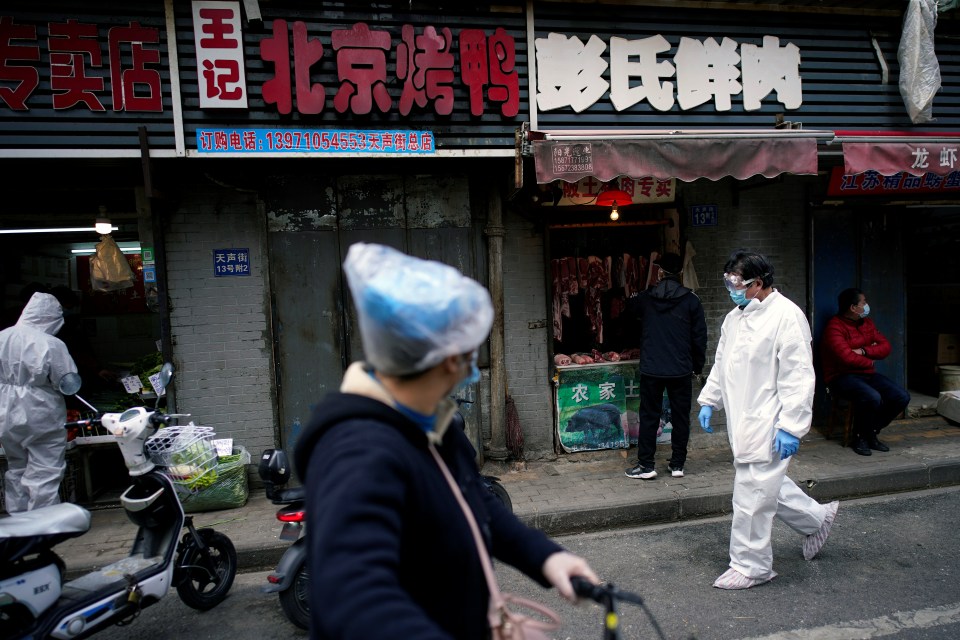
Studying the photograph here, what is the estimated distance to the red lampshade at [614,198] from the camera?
6.46 m

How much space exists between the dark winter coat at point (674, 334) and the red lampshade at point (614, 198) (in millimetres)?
1062

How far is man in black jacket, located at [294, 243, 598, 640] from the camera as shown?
1.15 metres

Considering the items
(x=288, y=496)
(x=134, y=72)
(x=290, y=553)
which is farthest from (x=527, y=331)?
(x=134, y=72)

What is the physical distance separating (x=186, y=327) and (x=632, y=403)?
491cm

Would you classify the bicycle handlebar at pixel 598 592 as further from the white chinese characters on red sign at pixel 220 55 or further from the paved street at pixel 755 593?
the white chinese characters on red sign at pixel 220 55

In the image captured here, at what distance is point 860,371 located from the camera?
6.62 metres

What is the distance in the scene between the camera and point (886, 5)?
6.57 m

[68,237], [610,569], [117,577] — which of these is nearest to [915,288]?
[610,569]

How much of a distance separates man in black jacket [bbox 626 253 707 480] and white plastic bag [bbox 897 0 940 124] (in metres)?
3.34

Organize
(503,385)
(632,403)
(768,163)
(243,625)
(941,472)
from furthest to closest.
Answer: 1. (632,403)
2. (503,385)
3. (941,472)
4. (768,163)
5. (243,625)

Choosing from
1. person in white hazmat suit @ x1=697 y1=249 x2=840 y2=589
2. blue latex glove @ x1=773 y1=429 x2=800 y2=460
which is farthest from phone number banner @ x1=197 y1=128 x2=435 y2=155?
blue latex glove @ x1=773 y1=429 x2=800 y2=460

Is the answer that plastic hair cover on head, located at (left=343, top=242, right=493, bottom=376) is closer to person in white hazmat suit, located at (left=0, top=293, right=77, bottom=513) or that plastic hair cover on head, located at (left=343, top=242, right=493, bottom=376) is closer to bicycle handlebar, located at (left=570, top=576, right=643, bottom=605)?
bicycle handlebar, located at (left=570, top=576, right=643, bottom=605)

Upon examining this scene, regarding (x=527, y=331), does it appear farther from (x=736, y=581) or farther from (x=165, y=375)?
(x=165, y=375)

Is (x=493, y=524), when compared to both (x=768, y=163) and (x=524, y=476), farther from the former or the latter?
(x=768, y=163)
